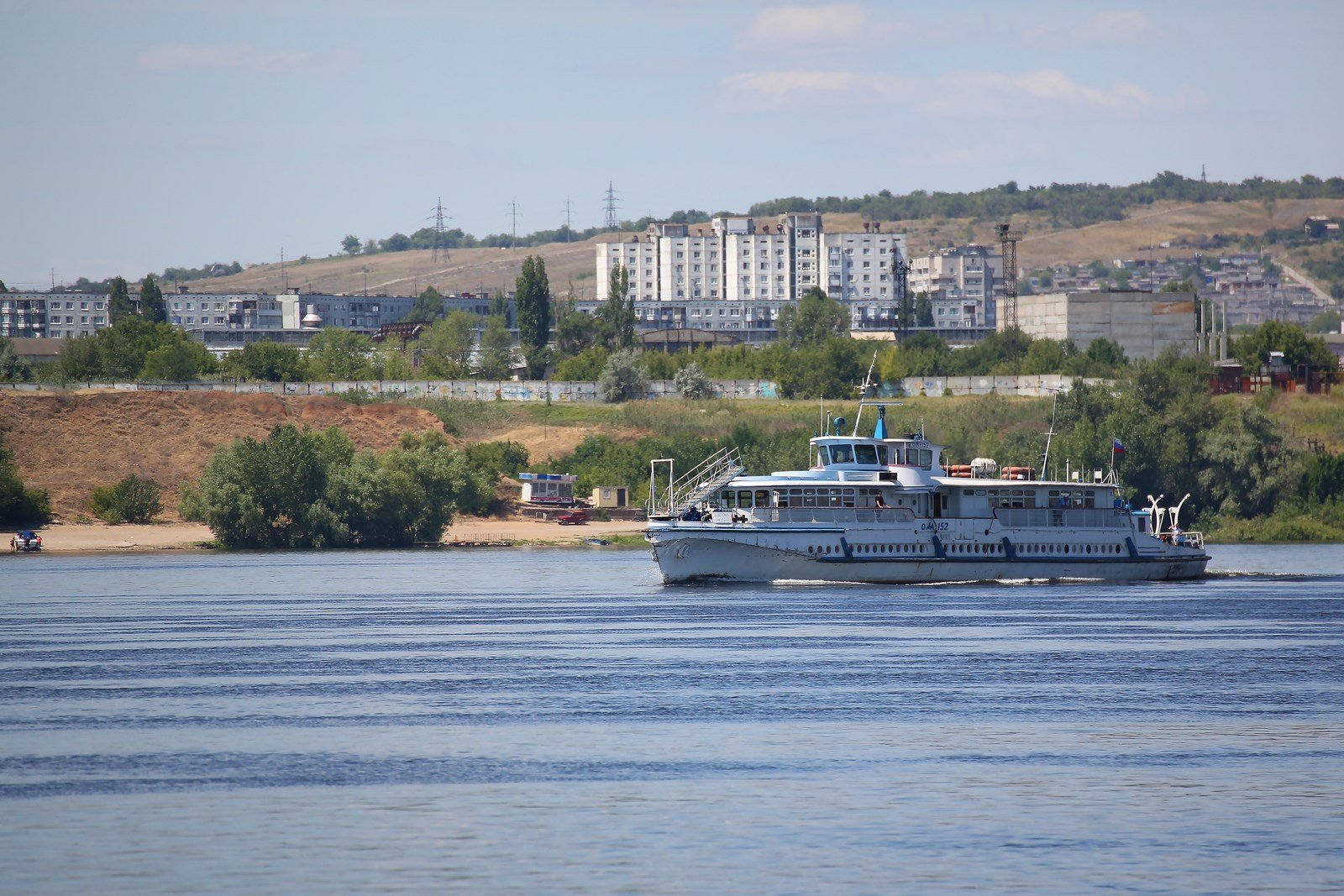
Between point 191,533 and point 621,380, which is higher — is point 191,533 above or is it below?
below

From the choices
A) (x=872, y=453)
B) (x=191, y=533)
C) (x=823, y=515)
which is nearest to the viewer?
(x=823, y=515)

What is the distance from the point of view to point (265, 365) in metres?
188

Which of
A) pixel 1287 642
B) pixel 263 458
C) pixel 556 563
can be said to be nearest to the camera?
pixel 1287 642

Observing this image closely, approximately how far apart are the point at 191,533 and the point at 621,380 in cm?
6439

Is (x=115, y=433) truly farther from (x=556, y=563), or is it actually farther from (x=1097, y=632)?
(x=1097, y=632)

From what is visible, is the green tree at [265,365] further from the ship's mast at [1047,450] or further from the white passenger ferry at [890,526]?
the white passenger ferry at [890,526]

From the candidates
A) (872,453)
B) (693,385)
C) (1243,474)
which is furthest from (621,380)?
(872,453)

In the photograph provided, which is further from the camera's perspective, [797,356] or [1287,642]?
[797,356]

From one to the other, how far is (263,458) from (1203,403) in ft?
258

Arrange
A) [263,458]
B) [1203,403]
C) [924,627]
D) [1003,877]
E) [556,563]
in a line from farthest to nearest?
1. [1203,403]
2. [263,458]
3. [556,563]
4. [924,627]
5. [1003,877]

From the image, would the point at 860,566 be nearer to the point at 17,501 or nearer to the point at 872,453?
the point at 872,453

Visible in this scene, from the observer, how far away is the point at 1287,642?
62375 millimetres

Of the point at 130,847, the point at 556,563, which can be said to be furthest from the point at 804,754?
the point at 556,563

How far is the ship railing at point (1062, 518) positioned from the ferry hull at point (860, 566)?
1785 mm
